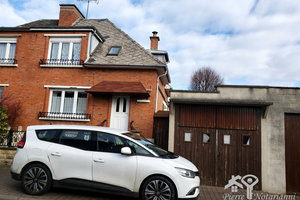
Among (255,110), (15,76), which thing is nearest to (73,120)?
(15,76)

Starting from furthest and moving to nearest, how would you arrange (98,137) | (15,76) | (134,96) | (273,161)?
(15,76)
(134,96)
(273,161)
(98,137)

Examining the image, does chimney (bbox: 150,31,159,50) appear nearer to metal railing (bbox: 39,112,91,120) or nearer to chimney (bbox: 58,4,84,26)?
chimney (bbox: 58,4,84,26)

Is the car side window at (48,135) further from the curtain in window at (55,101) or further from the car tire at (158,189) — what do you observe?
the curtain in window at (55,101)

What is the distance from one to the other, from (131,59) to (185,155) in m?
5.66

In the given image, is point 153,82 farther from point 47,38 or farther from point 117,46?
point 47,38

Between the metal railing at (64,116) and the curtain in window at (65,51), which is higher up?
the curtain in window at (65,51)

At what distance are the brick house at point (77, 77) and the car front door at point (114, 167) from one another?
514 cm

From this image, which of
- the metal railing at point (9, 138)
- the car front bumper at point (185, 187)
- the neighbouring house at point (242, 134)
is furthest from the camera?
the metal railing at point (9, 138)

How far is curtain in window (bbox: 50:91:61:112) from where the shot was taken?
40.1ft

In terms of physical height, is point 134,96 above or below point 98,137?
above

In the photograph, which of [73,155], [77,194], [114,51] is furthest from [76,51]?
[77,194]

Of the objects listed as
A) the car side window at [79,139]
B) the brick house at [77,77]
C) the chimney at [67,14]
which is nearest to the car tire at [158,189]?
the car side window at [79,139]

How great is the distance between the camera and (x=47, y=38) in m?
12.6

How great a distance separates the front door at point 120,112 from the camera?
1163cm
